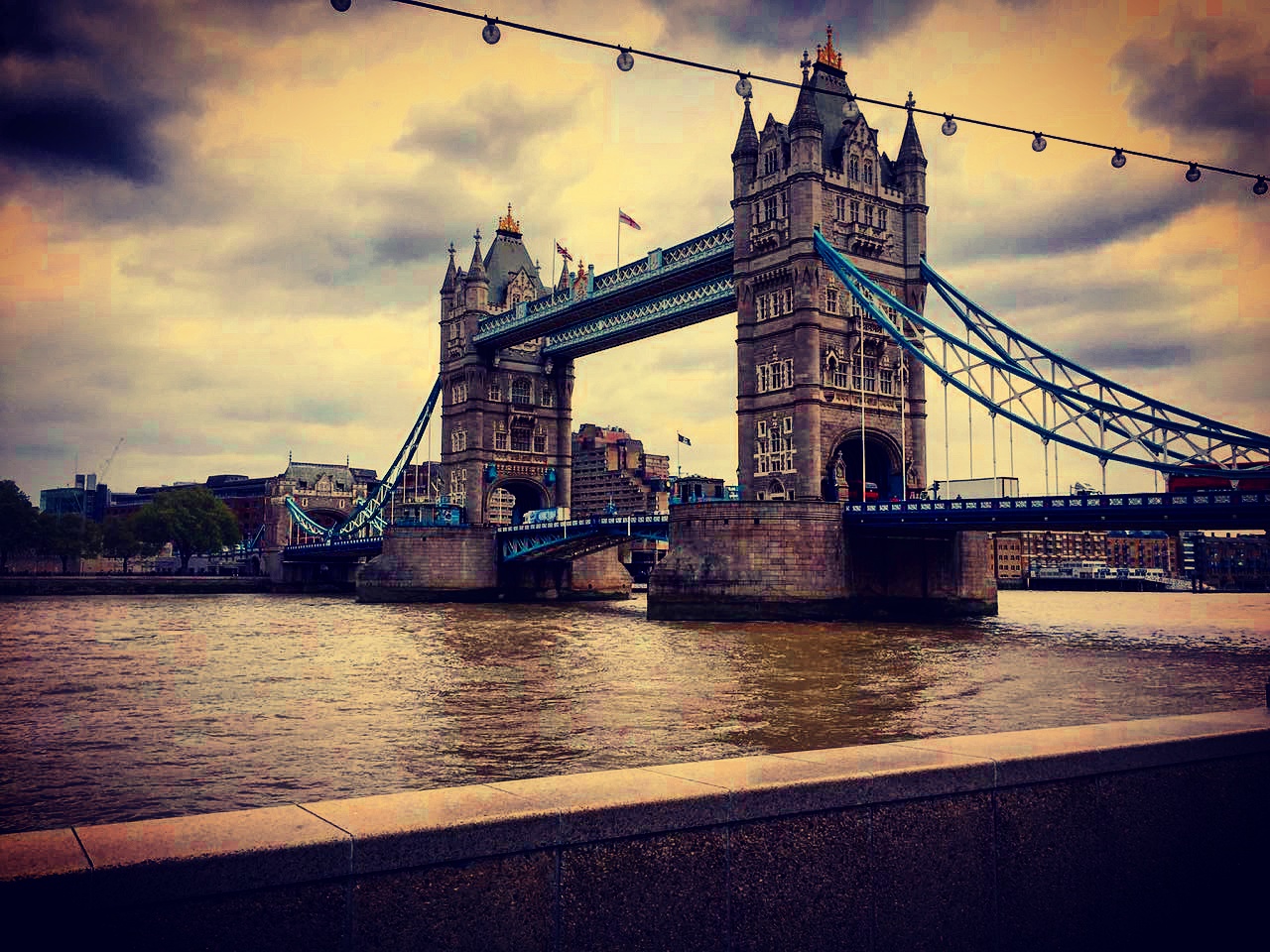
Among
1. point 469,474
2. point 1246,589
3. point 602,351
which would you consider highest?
point 602,351

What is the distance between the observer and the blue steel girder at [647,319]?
5138cm

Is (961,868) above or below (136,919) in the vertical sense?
below

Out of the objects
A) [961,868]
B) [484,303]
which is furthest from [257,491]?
[961,868]

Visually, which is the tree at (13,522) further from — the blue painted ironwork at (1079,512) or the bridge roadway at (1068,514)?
the blue painted ironwork at (1079,512)

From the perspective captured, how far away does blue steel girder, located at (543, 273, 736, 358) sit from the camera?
51.4 metres

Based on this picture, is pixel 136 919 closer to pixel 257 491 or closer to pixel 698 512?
pixel 698 512

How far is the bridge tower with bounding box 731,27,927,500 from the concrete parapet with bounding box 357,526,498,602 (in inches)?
782

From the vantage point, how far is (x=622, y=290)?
57.4 m

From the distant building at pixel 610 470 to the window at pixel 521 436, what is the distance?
72292 millimetres

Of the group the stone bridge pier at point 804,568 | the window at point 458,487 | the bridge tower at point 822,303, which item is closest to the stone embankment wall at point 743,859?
the stone bridge pier at point 804,568

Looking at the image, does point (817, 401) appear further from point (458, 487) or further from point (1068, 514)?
point (458, 487)

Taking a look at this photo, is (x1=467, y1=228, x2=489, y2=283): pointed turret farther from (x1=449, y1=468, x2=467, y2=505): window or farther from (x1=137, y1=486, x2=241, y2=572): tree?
(x1=137, y1=486, x2=241, y2=572): tree

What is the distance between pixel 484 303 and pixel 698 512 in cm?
3560

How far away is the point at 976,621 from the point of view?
4069cm
